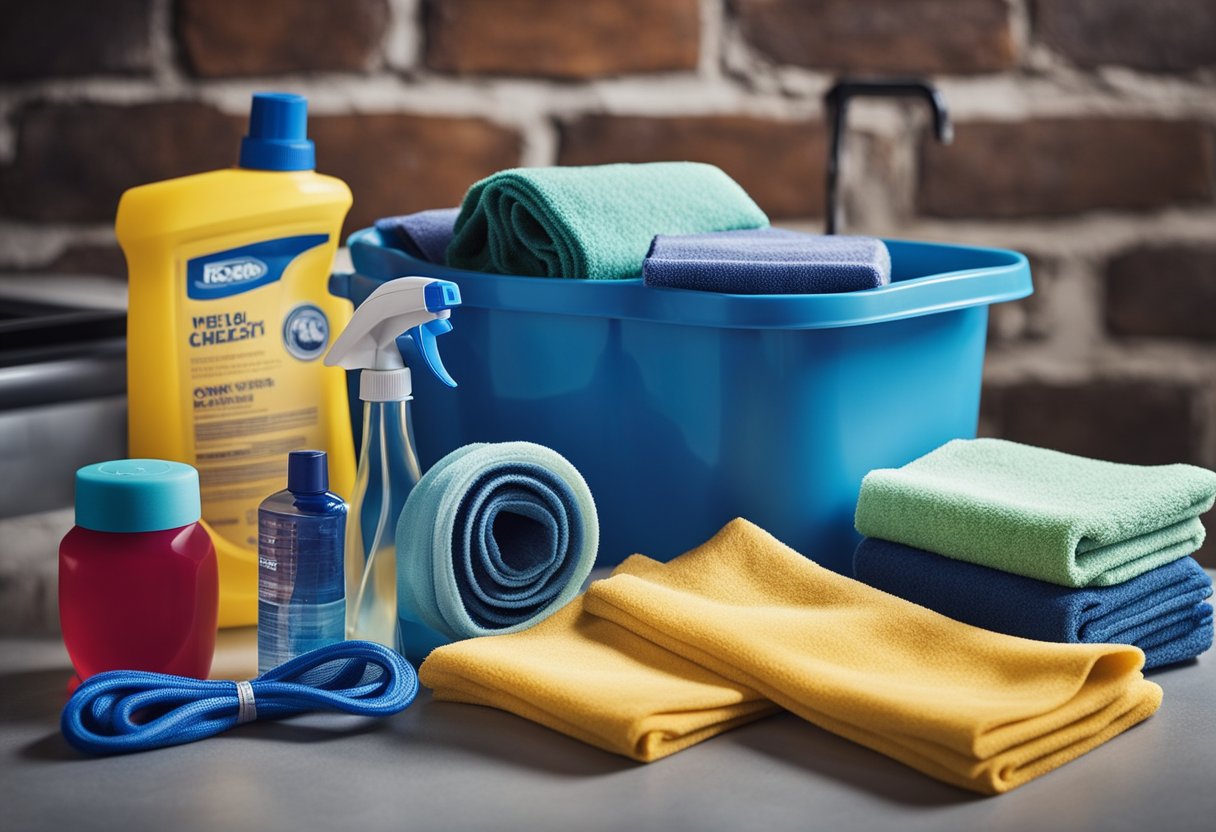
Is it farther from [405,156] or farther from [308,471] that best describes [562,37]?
[308,471]

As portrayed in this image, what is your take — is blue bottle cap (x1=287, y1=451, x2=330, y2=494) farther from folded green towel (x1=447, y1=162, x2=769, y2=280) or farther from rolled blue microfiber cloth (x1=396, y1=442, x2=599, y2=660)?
folded green towel (x1=447, y1=162, x2=769, y2=280)

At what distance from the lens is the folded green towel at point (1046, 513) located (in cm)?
67

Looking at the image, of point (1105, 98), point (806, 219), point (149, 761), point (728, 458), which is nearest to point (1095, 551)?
point (728, 458)

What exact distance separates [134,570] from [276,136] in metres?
0.27

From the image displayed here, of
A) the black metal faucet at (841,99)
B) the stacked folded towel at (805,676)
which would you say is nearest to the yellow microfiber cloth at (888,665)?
the stacked folded towel at (805,676)

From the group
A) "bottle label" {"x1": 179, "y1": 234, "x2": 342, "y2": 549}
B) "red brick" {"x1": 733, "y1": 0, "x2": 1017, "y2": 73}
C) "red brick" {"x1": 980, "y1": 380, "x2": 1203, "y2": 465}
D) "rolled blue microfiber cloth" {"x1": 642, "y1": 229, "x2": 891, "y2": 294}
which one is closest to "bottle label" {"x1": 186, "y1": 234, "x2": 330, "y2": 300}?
"bottle label" {"x1": 179, "y1": 234, "x2": 342, "y2": 549}

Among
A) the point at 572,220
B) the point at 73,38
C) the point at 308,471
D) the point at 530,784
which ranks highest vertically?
the point at 73,38

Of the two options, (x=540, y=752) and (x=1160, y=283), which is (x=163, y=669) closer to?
(x=540, y=752)

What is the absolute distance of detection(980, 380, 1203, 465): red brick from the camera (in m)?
1.38

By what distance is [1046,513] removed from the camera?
2.20ft

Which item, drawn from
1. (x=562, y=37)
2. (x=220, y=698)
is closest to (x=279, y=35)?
(x=562, y=37)

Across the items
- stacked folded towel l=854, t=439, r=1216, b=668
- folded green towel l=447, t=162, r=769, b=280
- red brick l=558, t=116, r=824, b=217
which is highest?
red brick l=558, t=116, r=824, b=217

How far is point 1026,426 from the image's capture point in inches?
54.7

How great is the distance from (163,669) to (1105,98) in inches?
42.0
